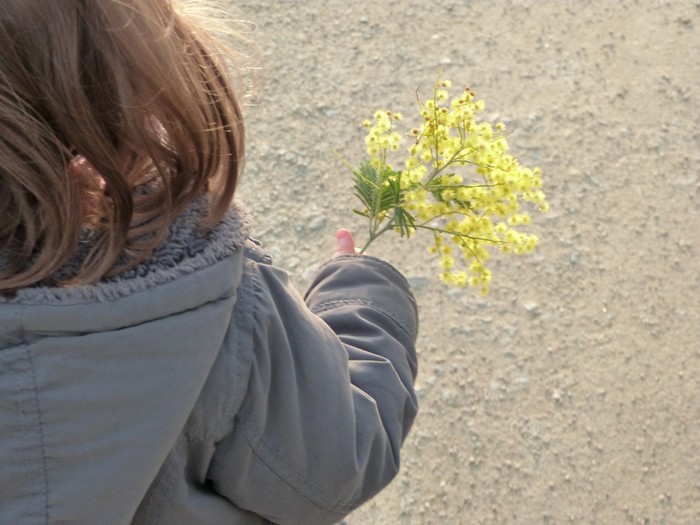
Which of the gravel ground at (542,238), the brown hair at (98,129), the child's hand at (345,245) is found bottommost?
the gravel ground at (542,238)

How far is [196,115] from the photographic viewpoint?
0.79 meters

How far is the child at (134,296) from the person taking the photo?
27.0 inches

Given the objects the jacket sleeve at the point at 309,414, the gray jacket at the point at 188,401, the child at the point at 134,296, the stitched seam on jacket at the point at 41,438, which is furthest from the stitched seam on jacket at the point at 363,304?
the stitched seam on jacket at the point at 41,438

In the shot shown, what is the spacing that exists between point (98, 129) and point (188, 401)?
0.90 ft

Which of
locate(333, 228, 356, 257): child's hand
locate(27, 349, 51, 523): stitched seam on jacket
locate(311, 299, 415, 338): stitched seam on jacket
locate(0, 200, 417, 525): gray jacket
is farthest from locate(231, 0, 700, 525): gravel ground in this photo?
locate(27, 349, 51, 523): stitched seam on jacket

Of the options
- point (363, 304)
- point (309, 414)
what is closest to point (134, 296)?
point (309, 414)

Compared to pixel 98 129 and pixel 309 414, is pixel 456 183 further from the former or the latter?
pixel 98 129

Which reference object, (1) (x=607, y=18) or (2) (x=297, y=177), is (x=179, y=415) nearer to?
(2) (x=297, y=177)

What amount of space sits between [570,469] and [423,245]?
0.80 meters

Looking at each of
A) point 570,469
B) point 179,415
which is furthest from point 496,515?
point 179,415

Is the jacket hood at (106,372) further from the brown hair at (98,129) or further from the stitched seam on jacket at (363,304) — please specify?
the stitched seam on jacket at (363,304)

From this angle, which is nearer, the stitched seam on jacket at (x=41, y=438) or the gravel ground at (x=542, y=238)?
the stitched seam on jacket at (x=41, y=438)

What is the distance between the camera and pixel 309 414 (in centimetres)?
90

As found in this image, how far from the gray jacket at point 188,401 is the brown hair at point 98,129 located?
3cm
